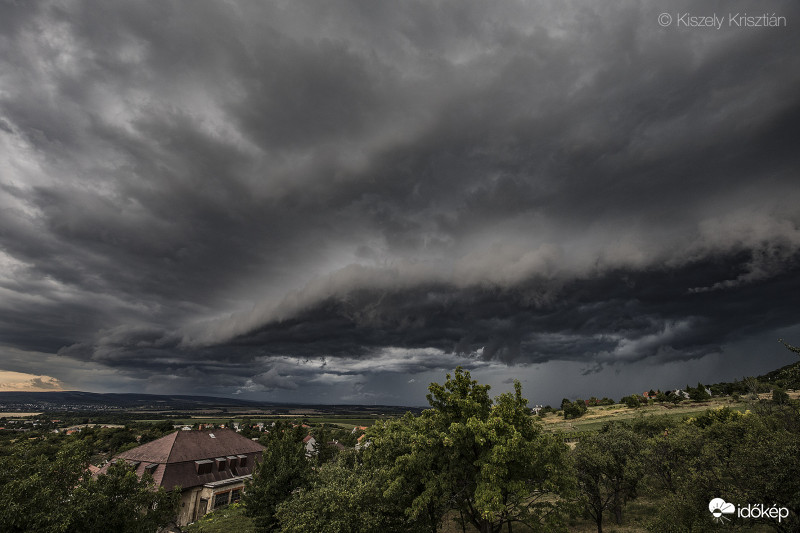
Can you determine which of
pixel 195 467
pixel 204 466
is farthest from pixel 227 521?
pixel 204 466

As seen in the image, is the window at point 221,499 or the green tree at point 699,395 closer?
the window at point 221,499

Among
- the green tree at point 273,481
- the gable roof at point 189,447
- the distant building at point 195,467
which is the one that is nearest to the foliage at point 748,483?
the green tree at point 273,481

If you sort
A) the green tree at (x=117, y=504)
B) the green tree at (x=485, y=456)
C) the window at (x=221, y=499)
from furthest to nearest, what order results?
1. the window at (x=221, y=499)
2. the green tree at (x=485, y=456)
3. the green tree at (x=117, y=504)

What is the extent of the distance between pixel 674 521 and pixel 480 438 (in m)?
12.5

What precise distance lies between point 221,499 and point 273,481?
3404 cm

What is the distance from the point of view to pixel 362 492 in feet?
68.9

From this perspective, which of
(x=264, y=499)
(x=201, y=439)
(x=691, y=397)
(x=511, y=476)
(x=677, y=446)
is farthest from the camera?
(x=691, y=397)

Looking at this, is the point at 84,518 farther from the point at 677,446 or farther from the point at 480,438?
the point at 677,446

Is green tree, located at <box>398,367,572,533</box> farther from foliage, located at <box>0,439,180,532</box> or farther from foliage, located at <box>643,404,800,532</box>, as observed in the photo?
foliage, located at <box>0,439,180,532</box>

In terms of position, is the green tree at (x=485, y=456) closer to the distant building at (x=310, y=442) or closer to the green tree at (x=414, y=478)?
the green tree at (x=414, y=478)

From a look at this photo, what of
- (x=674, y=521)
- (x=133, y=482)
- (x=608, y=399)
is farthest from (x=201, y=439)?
(x=608, y=399)

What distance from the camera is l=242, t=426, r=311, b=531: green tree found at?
36.2 m

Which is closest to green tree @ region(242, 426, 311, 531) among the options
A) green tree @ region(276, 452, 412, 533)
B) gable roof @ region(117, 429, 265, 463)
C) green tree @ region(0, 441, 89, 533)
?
green tree @ region(276, 452, 412, 533)

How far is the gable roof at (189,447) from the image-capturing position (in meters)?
60.3
